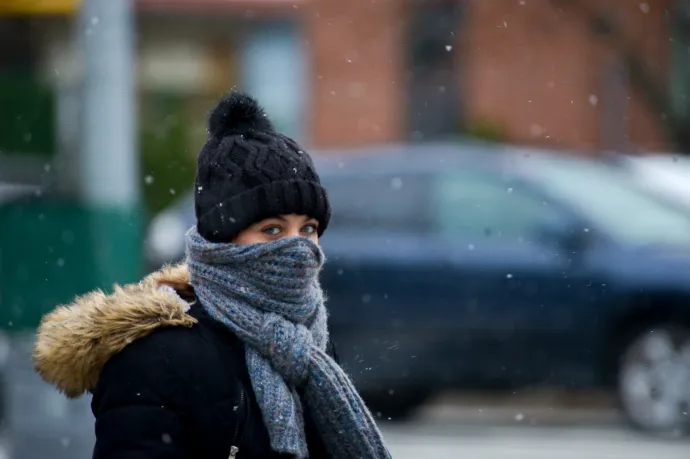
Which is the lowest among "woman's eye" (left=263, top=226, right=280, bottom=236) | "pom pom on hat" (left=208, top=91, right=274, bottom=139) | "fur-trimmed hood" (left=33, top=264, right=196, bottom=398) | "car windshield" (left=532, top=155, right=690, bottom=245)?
"fur-trimmed hood" (left=33, top=264, right=196, bottom=398)

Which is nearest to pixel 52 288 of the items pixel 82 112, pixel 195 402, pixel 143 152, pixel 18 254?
pixel 18 254

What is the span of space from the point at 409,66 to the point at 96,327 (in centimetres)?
1657

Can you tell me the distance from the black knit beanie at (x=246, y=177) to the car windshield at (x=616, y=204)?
23.3 ft

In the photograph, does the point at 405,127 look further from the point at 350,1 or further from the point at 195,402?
the point at 195,402

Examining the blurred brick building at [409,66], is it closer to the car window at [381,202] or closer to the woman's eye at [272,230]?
the car window at [381,202]

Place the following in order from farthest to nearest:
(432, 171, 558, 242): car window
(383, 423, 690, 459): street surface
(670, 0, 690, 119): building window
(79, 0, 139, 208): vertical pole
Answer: (670, 0, 690, 119): building window
(432, 171, 558, 242): car window
(383, 423, 690, 459): street surface
(79, 0, 139, 208): vertical pole

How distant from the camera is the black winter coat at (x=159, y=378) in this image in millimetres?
2432

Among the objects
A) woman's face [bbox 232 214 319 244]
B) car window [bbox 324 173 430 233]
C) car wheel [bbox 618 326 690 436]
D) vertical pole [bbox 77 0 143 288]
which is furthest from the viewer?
car window [bbox 324 173 430 233]

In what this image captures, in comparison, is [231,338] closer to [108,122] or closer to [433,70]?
[108,122]

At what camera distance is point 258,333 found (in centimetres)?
259

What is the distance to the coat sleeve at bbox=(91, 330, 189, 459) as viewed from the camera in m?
2.41

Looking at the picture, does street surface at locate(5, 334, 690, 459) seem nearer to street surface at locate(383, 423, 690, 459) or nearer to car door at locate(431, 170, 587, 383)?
street surface at locate(383, 423, 690, 459)

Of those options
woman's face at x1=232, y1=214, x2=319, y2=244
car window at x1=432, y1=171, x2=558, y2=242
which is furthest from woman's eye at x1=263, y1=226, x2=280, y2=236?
car window at x1=432, y1=171, x2=558, y2=242

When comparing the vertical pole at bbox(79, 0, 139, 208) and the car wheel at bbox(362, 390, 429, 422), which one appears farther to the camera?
the car wheel at bbox(362, 390, 429, 422)
